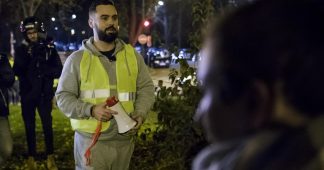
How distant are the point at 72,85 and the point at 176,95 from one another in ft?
4.81

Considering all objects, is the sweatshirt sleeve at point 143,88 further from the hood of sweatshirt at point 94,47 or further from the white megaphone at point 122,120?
the white megaphone at point 122,120

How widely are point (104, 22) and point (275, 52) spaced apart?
3.09m

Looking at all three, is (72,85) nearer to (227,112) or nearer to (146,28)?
(227,112)

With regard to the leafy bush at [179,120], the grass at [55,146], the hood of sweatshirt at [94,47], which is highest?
the hood of sweatshirt at [94,47]

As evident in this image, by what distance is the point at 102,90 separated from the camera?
3883 millimetres

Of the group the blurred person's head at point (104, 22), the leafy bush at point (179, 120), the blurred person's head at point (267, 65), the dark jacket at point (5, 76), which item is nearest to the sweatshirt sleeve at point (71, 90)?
the blurred person's head at point (104, 22)

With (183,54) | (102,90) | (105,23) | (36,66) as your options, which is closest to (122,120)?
(102,90)

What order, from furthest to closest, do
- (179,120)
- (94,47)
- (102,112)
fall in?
(179,120) → (94,47) → (102,112)

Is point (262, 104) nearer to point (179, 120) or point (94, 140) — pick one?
point (94, 140)

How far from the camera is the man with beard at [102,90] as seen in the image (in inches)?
152

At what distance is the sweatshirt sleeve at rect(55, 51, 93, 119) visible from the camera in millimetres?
3811

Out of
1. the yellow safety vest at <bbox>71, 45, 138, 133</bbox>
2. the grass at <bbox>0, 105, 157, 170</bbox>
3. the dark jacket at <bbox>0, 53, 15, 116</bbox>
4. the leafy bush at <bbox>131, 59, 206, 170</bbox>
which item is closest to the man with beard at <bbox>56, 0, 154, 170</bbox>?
the yellow safety vest at <bbox>71, 45, 138, 133</bbox>

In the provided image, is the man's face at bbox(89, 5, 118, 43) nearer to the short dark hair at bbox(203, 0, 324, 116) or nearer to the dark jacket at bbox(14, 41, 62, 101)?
the dark jacket at bbox(14, 41, 62, 101)

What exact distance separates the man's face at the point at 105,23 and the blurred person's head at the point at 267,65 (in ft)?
9.68
